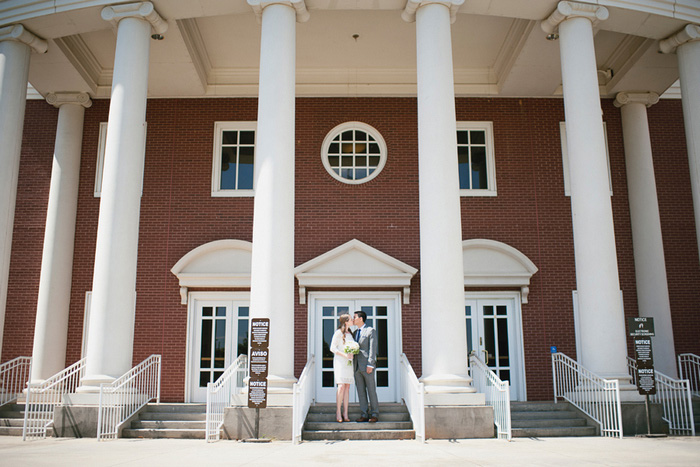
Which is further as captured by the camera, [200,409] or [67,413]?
[200,409]

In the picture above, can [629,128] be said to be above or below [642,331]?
above

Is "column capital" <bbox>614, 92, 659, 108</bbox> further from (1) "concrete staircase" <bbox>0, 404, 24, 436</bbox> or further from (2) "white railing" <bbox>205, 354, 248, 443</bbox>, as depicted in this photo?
(1) "concrete staircase" <bbox>0, 404, 24, 436</bbox>

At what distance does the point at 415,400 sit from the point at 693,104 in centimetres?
806

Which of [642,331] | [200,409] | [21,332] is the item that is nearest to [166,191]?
[21,332]

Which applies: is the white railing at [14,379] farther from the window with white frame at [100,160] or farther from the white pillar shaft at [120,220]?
the white pillar shaft at [120,220]

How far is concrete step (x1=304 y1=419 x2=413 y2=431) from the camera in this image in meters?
10.3

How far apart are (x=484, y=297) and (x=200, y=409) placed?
6.91m

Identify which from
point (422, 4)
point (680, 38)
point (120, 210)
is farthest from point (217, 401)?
point (680, 38)

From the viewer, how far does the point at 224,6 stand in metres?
12.1

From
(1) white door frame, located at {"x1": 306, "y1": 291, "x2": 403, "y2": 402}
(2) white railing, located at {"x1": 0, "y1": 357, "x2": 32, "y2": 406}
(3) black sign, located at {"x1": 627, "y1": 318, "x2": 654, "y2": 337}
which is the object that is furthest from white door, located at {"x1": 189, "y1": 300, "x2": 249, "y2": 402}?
(3) black sign, located at {"x1": 627, "y1": 318, "x2": 654, "y2": 337}

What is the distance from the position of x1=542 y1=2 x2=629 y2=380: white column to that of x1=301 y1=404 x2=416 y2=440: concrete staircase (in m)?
3.47

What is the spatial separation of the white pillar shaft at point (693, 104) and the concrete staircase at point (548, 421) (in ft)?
14.9

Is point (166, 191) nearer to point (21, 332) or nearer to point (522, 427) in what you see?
point (21, 332)

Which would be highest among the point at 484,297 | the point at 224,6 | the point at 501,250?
the point at 224,6
